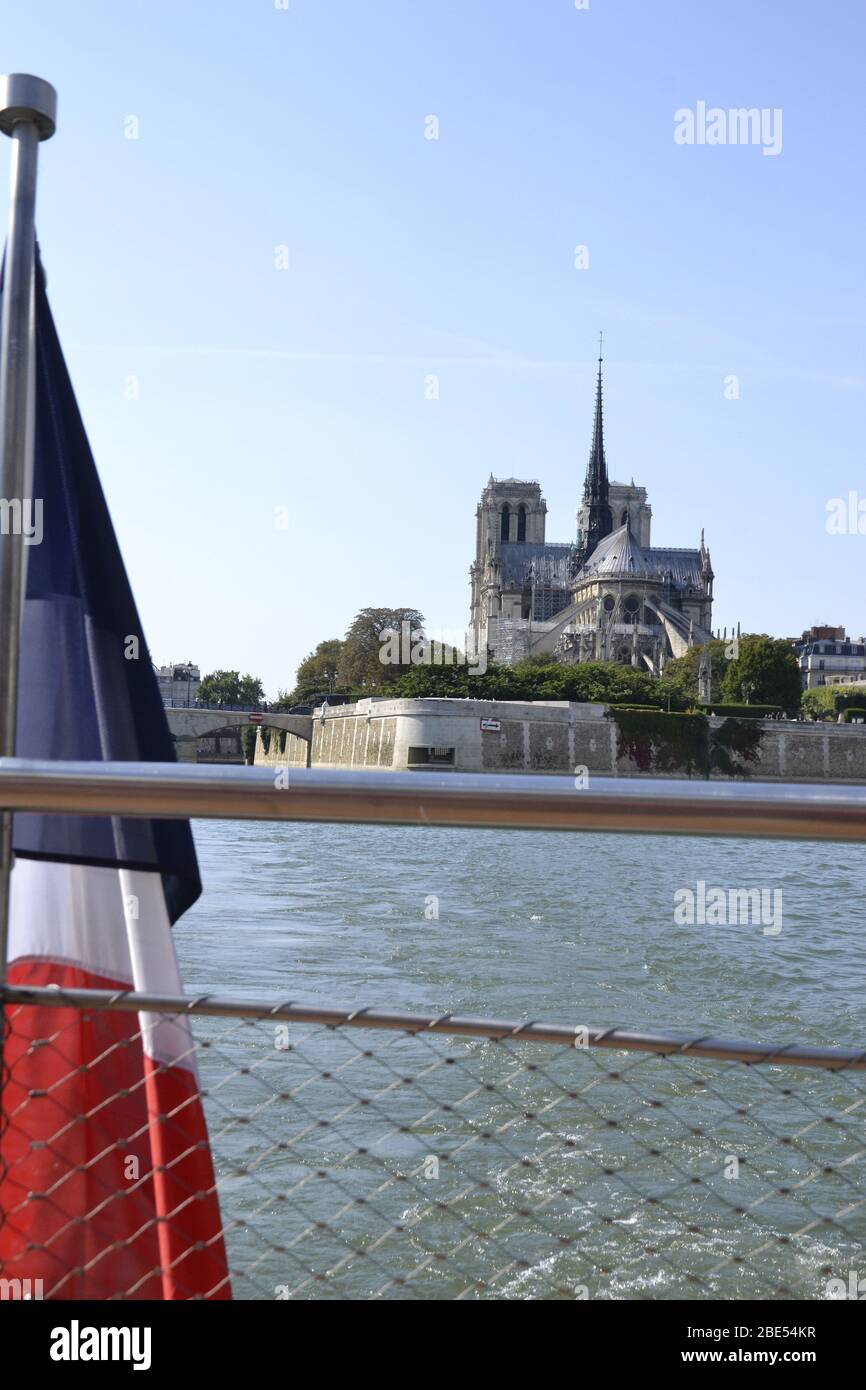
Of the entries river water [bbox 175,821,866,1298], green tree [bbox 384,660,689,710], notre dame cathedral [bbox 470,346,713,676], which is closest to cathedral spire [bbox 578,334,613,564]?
notre dame cathedral [bbox 470,346,713,676]

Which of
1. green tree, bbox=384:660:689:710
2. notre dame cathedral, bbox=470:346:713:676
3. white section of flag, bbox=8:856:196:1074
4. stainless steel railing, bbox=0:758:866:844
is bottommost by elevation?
white section of flag, bbox=8:856:196:1074

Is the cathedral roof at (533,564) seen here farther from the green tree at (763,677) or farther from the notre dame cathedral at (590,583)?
the green tree at (763,677)

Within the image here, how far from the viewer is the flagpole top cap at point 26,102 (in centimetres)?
237

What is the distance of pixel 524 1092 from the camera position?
770 centimetres

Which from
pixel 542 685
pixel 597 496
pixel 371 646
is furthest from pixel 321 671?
pixel 597 496

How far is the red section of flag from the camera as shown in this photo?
229 cm

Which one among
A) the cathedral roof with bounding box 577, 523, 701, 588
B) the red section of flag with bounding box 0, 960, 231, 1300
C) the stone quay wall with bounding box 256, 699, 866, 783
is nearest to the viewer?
the red section of flag with bounding box 0, 960, 231, 1300

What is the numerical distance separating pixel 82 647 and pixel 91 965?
1.86ft

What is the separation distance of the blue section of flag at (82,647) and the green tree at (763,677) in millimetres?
76988

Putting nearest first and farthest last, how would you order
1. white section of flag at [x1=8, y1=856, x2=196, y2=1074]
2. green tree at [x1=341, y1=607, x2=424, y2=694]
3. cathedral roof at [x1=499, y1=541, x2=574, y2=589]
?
white section of flag at [x1=8, y1=856, x2=196, y2=1074]
green tree at [x1=341, y1=607, x2=424, y2=694]
cathedral roof at [x1=499, y1=541, x2=574, y2=589]

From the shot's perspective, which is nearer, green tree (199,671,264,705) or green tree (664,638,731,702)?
green tree (664,638,731,702)

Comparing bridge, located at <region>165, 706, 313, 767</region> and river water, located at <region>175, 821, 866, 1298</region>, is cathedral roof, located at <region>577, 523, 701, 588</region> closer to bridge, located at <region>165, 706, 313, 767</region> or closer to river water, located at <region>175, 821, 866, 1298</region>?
bridge, located at <region>165, 706, 313, 767</region>

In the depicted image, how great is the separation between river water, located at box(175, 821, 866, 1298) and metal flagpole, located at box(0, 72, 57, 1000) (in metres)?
0.60

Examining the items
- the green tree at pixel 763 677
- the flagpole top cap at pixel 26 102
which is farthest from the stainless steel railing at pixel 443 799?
the green tree at pixel 763 677
